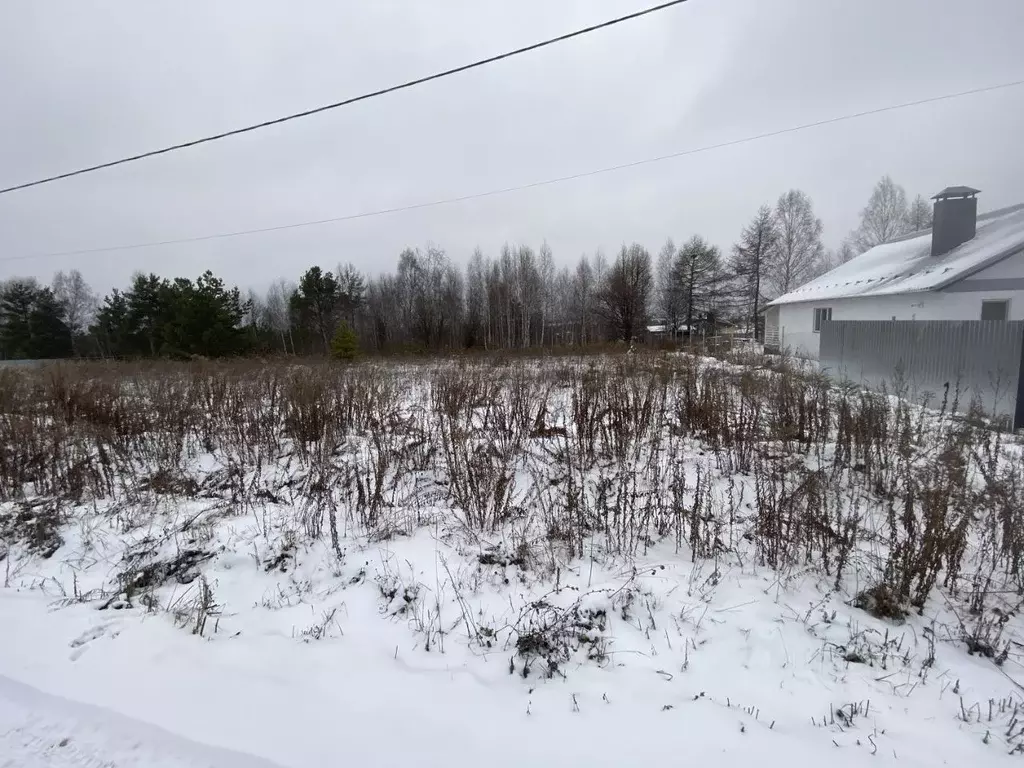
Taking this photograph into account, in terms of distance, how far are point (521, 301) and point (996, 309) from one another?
28888 millimetres

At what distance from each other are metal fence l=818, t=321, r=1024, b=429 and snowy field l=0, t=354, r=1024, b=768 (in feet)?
7.82

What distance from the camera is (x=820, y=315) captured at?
2106 cm

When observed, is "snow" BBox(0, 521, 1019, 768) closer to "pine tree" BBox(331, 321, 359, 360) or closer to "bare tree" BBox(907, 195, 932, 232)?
"pine tree" BBox(331, 321, 359, 360)

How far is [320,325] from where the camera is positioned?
35.5 metres

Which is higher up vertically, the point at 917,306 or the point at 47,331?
the point at 47,331

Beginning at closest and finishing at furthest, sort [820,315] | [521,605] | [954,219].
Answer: [521,605] < [954,219] < [820,315]

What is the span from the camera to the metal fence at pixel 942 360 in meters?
6.58

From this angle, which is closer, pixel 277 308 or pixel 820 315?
pixel 820 315

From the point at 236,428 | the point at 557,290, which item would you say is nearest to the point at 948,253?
the point at 236,428

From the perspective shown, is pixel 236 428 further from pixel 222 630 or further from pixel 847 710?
pixel 847 710

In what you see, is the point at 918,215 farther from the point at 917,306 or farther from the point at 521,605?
the point at 521,605

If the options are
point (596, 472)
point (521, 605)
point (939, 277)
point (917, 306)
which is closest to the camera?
point (521, 605)

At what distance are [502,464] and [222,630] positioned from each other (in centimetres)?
278

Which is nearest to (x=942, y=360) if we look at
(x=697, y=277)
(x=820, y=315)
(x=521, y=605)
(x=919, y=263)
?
(x=521, y=605)
